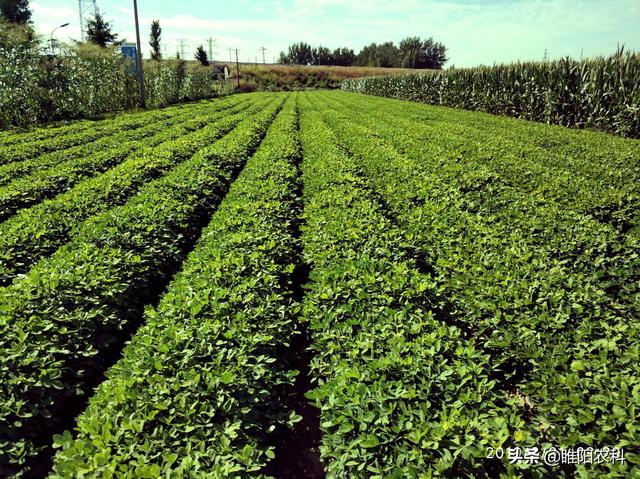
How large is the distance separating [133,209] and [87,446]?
5401 mm

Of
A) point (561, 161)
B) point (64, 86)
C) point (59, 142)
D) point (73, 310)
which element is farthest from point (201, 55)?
point (73, 310)

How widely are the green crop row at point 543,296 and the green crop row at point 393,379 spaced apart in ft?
1.06

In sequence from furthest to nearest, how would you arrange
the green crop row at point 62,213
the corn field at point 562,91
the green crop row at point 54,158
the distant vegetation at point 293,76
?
the distant vegetation at point 293,76 < the corn field at point 562,91 < the green crop row at point 54,158 < the green crop row at point 62,213

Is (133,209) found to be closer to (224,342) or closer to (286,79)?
(224,342)

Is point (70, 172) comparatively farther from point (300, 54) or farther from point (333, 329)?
point (300, 54)

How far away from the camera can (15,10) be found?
65250 mm

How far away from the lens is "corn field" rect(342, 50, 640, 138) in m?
16.9

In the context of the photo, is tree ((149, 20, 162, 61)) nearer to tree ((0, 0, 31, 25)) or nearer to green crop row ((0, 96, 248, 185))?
tree ((0, 0, 31, 25))

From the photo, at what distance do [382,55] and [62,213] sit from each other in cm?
14808

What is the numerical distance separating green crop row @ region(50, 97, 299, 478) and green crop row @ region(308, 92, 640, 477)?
182 centimetres

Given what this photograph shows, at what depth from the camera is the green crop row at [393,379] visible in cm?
243

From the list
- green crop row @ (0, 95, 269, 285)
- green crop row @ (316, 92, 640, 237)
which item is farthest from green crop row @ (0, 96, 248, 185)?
green crop row @ (316, 92, 640, 237)

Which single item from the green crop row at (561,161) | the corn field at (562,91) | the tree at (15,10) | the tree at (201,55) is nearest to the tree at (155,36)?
the tree at (201,55)

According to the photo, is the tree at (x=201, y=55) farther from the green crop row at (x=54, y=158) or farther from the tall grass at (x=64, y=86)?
the green crop row at (x=54, y=158)
